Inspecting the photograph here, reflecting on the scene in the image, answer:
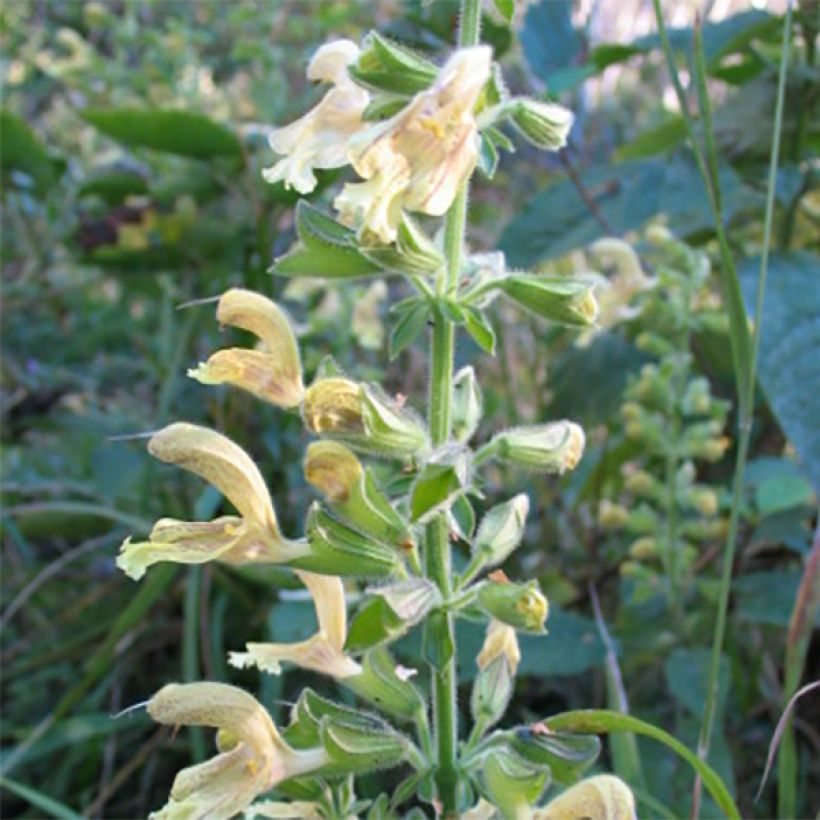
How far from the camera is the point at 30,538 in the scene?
8.58 ft

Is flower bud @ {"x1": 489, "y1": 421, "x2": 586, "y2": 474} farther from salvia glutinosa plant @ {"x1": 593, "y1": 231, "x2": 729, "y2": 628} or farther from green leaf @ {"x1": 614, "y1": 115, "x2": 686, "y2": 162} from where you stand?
green leaf @ {"x1": 614, "y1": 115, "x2": 686, "y2": 162}

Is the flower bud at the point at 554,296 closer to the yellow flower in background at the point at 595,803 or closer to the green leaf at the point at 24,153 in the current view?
the yellow flower in background at the point at 595,803

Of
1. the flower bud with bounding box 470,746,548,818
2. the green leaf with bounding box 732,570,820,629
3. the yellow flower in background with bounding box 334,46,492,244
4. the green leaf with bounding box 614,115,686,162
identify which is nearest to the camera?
the yellow flower in background with bounding box 334,46,492,244

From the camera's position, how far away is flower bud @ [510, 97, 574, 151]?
101 cm

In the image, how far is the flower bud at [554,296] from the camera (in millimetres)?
1066

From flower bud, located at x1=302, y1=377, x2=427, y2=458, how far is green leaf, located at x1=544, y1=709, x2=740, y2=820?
12.3 inches

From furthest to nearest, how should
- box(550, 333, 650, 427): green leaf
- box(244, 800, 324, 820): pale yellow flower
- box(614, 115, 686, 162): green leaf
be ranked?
box(614, 115, 686, 162): green leaf, box(550, 333, 650, 427): green leaf, box(244, 800, 324, 820): pale yellow flower

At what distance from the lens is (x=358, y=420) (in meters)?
1.07

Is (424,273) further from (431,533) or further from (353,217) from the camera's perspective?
(431,533)

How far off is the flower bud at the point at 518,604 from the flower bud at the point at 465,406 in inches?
6.5

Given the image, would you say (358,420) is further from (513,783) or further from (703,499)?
(703,499)

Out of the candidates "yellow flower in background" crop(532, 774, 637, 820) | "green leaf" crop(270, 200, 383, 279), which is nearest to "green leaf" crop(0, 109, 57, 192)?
"green leaf" crop(270, 200, 383, 279)

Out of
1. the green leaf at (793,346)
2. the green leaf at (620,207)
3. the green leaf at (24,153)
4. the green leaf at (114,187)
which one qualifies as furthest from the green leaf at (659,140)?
the green leaf at (24,153)

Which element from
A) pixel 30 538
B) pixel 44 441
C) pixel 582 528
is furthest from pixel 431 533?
pixel 44 441
